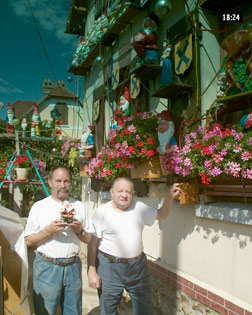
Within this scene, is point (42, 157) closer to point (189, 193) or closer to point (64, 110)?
point (64, 110)

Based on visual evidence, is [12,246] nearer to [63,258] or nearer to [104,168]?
[63,258]

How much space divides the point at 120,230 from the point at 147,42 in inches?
102

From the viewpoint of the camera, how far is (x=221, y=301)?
2611 millimetres

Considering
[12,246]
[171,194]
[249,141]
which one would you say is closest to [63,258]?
[12,246]

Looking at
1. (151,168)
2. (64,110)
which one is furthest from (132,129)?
(64,110)

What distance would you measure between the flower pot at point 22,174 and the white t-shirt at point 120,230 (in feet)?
14.7

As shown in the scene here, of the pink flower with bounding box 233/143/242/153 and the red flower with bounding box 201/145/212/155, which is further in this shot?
the red flower with bounding box 201/145/212/155

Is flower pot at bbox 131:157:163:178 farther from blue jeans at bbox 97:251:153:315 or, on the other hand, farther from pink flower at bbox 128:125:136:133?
blue jeans at bbox 97:251:153:315

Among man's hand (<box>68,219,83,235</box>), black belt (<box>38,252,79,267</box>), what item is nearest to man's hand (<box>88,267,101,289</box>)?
black belt (<box>38,252,79,267</box>)

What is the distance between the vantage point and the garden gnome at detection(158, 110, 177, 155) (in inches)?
121

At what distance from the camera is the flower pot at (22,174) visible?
6.51 metres

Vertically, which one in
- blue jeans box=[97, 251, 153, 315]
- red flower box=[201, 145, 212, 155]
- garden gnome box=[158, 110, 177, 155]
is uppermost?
garden gnome box=[158, 110, 177, 155]

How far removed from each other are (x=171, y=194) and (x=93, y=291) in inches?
92.2

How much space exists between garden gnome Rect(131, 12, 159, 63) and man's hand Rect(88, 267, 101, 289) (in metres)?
2.64
